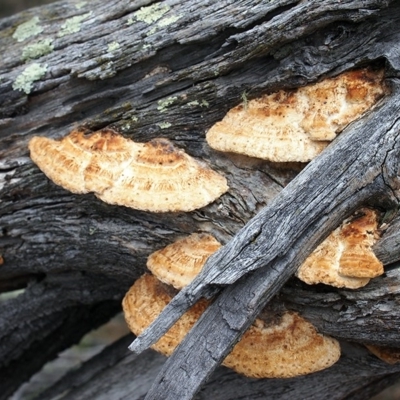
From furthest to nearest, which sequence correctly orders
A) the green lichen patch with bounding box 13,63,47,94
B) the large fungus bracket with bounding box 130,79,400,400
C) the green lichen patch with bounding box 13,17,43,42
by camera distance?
the green lichen patch with bounding box 13,17,43,42, the green lichen patch with bounding box 13,63,47,94, the large fungus bracket with bounding box 130,79,400,400

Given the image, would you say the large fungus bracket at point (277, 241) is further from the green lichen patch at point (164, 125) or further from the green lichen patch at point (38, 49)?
the green lichen patch at point (38, 49)

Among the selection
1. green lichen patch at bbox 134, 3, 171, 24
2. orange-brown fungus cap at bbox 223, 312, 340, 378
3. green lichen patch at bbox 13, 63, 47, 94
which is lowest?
orange-brown fungus cap at bbox 223, 312, 340, 378

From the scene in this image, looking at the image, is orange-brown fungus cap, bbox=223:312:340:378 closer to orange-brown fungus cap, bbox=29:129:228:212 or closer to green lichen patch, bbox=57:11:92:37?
orange-brown fungus cap, bbox=29:129:228:212

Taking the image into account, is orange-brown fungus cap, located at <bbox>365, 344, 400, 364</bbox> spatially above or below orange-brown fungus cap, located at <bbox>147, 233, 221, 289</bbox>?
below

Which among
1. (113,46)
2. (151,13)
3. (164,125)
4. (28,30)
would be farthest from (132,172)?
(28,30)

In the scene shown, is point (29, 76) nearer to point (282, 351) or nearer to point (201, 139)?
point (201, 139)

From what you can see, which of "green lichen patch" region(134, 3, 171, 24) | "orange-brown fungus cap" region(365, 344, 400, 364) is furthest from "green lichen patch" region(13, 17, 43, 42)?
"orange-brown fungus cap" region(365, 344, 400, 364)

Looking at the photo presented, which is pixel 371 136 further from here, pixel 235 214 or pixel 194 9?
pixel 194 9
